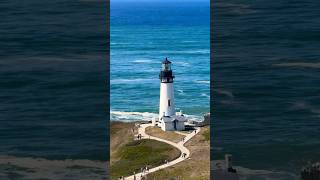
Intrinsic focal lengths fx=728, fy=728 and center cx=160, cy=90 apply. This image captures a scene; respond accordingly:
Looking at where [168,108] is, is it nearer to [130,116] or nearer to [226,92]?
[130,116]

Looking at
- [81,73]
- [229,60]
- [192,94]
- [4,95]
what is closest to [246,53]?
→ [229,60]

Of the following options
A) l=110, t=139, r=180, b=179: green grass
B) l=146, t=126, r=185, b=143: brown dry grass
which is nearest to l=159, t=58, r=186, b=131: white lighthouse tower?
l=146, t=126, r=185, b=143: brown dry grass

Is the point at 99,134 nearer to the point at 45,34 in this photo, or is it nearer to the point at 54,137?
the point at 54,137

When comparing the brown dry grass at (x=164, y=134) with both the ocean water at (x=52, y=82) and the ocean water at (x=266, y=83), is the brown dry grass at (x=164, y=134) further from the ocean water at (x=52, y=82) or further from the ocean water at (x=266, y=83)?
the ocean water at (x=52, y=82)

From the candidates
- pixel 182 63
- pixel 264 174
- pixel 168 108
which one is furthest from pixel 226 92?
pixel 182 63

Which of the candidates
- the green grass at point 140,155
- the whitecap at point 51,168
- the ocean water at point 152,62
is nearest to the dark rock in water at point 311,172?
the whitecap at point 51,168

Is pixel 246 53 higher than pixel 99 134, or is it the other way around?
pixel 246 53
